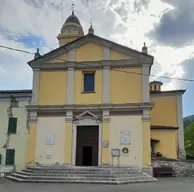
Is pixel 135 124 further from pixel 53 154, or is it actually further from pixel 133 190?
pixel 133 190

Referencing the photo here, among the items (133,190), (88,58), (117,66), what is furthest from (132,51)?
(133,190)

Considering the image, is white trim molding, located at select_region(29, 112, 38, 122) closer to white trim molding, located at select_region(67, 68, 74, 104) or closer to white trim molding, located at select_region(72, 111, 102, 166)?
white trim molding, located at select_region(67, 68, 74, 104)

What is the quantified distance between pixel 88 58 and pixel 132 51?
3080 mm

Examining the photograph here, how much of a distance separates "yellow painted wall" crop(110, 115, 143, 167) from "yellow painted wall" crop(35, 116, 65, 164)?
335cm

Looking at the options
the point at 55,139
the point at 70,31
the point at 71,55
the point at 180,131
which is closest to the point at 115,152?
the point at 55,139

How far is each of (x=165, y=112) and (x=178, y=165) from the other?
20.0 feet

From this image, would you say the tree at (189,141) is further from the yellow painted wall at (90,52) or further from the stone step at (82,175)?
the stone step at (82,175)

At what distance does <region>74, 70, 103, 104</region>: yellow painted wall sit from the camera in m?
19.8

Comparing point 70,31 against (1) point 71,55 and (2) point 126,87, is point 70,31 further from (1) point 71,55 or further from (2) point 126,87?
(2) point 126,87

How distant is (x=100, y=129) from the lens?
19.3 metres

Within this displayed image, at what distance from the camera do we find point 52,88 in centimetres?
2053

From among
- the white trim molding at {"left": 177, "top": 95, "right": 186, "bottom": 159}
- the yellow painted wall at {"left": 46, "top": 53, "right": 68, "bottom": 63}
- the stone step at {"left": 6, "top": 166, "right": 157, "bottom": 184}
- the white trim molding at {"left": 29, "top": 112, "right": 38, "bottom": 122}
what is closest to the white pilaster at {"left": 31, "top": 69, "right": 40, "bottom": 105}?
the white trim molding at {"left": 29, "top": 112, "right": 38, "bottom": 122}

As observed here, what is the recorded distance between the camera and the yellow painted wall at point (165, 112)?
82.1 ft

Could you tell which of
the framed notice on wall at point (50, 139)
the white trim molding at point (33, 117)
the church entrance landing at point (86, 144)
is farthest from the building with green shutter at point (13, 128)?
the church entrance landing at point (86, 144)
